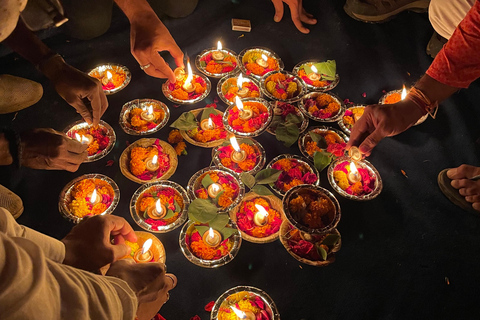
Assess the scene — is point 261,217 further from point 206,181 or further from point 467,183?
point 467,183

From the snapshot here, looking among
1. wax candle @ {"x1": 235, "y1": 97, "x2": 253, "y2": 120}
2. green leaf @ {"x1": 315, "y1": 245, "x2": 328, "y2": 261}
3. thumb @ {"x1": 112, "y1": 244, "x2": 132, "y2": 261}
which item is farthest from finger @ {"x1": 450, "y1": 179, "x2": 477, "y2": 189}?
thumb @ {"x1": 112, "y1": 244, "x2": 132, "y2": 261}

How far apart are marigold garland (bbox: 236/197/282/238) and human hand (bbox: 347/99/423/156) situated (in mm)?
688

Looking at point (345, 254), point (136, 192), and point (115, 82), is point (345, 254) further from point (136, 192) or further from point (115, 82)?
point (115, 82)

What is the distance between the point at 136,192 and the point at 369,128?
1.48 m

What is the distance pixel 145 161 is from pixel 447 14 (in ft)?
8.52

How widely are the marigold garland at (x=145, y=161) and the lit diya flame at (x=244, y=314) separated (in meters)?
0.93

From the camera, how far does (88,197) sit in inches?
73.0

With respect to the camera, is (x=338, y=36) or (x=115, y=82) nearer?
(x=115, y=82)

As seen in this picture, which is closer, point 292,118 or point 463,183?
point 463,183

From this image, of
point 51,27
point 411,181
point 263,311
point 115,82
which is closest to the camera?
point 263,311

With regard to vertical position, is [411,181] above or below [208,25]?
below

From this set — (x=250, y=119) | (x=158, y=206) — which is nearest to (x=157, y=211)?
(x=158, y=206)

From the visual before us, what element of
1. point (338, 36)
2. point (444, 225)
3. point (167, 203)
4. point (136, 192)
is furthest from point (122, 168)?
point (338, 36)

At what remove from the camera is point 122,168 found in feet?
6.48
